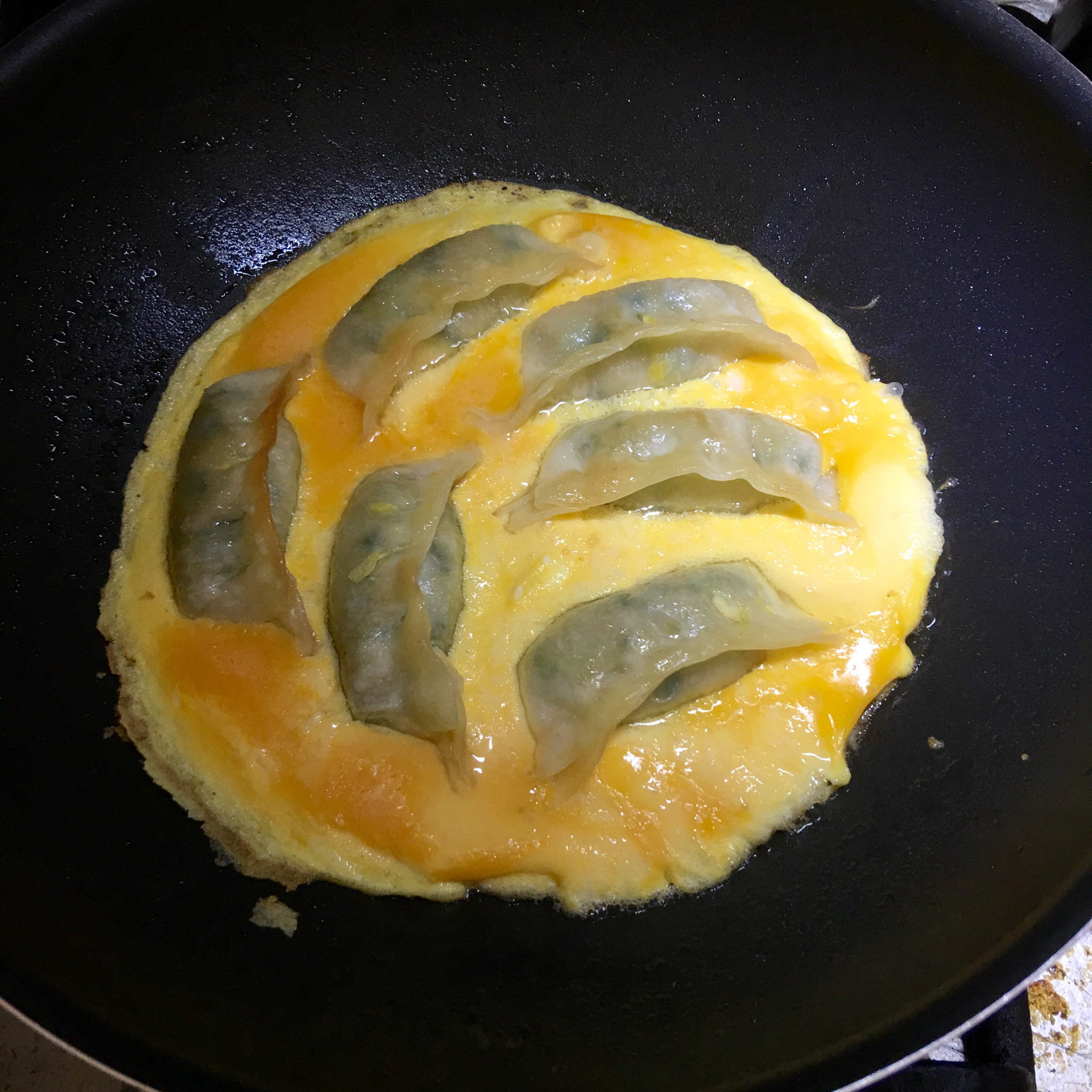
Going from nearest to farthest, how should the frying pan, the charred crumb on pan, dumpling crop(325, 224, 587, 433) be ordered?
the frying pan → the charred crumb on pan → dumpling crop(325, 224, 587, 433)

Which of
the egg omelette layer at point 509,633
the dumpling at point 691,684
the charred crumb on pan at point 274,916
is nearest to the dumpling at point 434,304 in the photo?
the egg omelette layer at point 509,633

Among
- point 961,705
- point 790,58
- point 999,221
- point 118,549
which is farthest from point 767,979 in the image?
point 790,58

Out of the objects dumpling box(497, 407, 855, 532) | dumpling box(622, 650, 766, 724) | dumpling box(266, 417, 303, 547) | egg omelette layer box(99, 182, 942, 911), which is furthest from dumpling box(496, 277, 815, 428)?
dumpling box(622, 650, 766, 724)

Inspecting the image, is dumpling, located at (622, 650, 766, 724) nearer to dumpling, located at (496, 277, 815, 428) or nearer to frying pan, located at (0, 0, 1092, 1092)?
frying pan, located at (0, 0, 1092, 1092)

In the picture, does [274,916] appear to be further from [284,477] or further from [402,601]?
[284,477]

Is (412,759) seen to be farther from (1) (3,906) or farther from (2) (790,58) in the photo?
(2) (790,58)

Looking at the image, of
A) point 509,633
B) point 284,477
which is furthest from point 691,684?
point 284,477
